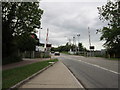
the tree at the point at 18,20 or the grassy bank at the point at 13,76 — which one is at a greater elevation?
the tree at the point at 18,20

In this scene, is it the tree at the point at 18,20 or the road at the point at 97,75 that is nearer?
the road at the point at 97,75

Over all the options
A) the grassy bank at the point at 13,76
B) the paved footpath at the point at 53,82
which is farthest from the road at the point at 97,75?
the grassy bank at the point at 13,76

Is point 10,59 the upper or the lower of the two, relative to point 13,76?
upper

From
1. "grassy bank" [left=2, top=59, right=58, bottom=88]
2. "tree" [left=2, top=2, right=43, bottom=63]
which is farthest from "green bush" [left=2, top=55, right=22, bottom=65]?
"grassy bank" [left=2, top=59, right=58, bottom=88]

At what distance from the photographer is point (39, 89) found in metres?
8.26

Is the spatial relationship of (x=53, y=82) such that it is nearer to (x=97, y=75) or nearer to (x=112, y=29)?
(x=97, y=75)

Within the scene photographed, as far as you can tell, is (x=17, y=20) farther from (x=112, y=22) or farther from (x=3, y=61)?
(x=112, y=22)

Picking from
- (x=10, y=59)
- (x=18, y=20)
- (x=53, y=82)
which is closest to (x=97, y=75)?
(x=53, y=82)

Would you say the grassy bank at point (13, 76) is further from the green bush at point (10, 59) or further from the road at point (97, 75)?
the green bush at point (10, 59)

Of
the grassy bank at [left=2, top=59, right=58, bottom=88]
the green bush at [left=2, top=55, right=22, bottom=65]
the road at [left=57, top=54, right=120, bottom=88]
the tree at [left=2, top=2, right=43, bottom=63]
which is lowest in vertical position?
the road at [left=57, top=54, right=120, bottom=88]

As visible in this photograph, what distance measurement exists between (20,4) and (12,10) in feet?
5.80

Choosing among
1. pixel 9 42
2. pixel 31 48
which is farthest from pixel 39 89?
pixel 31 48

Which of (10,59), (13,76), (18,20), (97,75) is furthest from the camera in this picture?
(18,20)

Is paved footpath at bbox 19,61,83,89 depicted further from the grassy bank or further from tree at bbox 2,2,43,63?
tree at bbox 2,2,43,63
